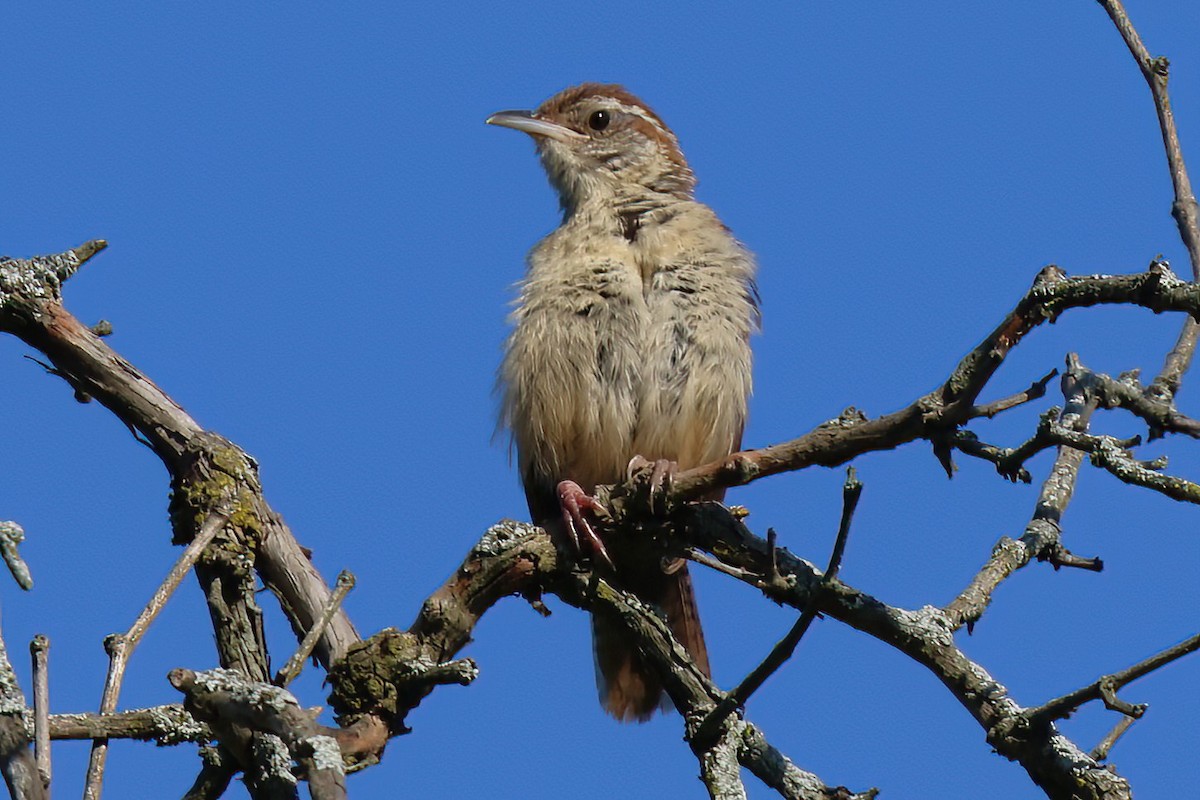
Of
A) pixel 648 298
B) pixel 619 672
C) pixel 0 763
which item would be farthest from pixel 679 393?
pixel 0 763

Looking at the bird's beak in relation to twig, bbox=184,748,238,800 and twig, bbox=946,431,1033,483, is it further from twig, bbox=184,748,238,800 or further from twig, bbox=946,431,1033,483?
twig, bbox=184,748,238,800

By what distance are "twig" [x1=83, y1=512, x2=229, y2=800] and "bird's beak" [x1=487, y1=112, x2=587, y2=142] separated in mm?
Answer: 3667

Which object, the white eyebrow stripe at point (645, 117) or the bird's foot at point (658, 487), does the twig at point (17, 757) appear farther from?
the white eyebrow stripe at point (645, 117)

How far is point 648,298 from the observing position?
530 cm

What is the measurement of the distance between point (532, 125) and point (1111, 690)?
4.46 meters

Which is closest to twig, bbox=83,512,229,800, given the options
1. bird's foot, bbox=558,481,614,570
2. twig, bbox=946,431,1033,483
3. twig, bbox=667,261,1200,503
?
bird's foot, bbox=558,481,614,570

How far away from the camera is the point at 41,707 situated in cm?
258

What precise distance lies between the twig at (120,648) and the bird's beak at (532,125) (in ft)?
12.0

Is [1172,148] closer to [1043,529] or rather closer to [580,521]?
[1043,529]

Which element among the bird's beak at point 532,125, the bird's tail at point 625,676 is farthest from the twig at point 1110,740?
the bird's beak at point 532,125

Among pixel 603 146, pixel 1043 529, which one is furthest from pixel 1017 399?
pixel 603 146

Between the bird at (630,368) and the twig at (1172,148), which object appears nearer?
the twig at (1172,148)

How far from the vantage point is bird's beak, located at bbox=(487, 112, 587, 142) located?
6.56 m

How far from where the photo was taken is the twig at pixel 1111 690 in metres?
2.59
